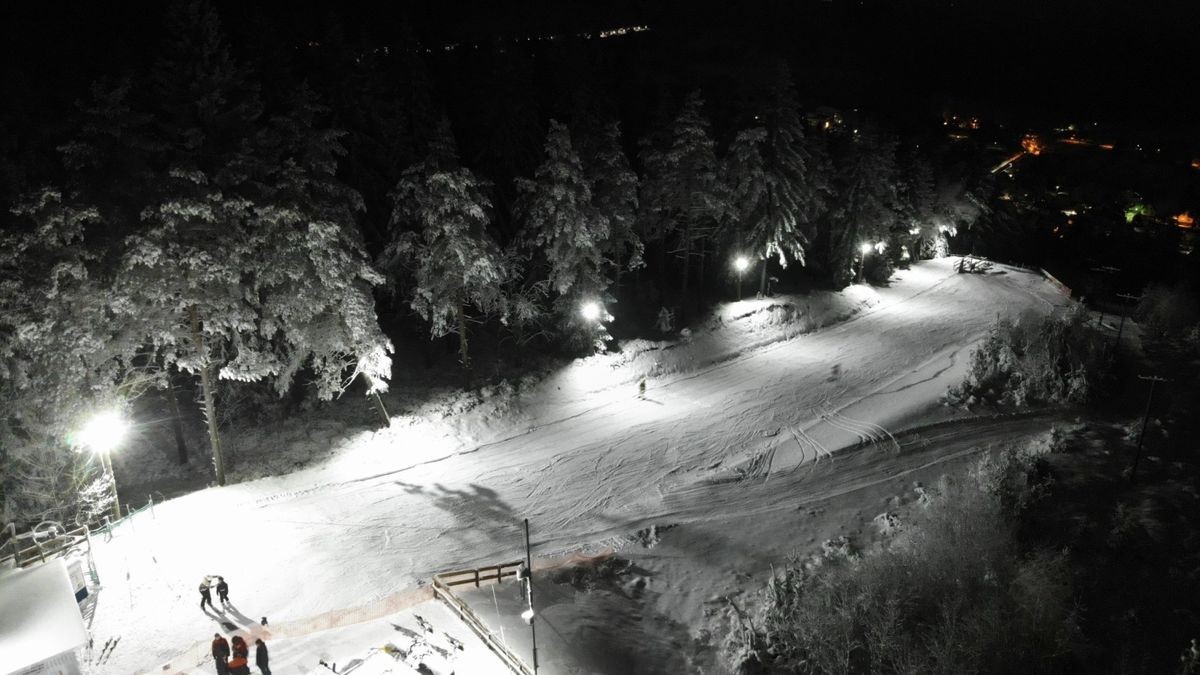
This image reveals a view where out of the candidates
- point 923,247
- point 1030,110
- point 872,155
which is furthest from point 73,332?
point 1030,110

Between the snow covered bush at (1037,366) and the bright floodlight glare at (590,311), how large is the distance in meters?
14.7

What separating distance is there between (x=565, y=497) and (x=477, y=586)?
471cm

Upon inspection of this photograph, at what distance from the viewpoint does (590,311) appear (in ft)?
91.9

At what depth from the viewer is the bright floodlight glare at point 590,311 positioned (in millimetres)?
27828

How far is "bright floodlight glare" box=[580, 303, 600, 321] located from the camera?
27828 mm

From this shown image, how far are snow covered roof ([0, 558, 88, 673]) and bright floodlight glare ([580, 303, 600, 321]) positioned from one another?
61.9 ft

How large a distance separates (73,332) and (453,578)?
1132cm

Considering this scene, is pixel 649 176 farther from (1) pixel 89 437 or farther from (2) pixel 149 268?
(1) pixel 89 437

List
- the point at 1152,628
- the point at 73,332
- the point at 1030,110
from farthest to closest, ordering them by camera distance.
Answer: the point at 1030,110 < the point at 73,332 < the point at 1152,628

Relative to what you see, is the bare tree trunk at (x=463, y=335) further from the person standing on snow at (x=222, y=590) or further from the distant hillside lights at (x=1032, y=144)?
the distant hillside lights at (x=1032, y=144)

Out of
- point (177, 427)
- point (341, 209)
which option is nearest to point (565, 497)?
point (341, 209)

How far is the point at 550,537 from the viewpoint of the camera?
18172 millimetres

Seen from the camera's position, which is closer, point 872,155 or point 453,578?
point 453,578

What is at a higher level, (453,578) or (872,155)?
(872,155)
